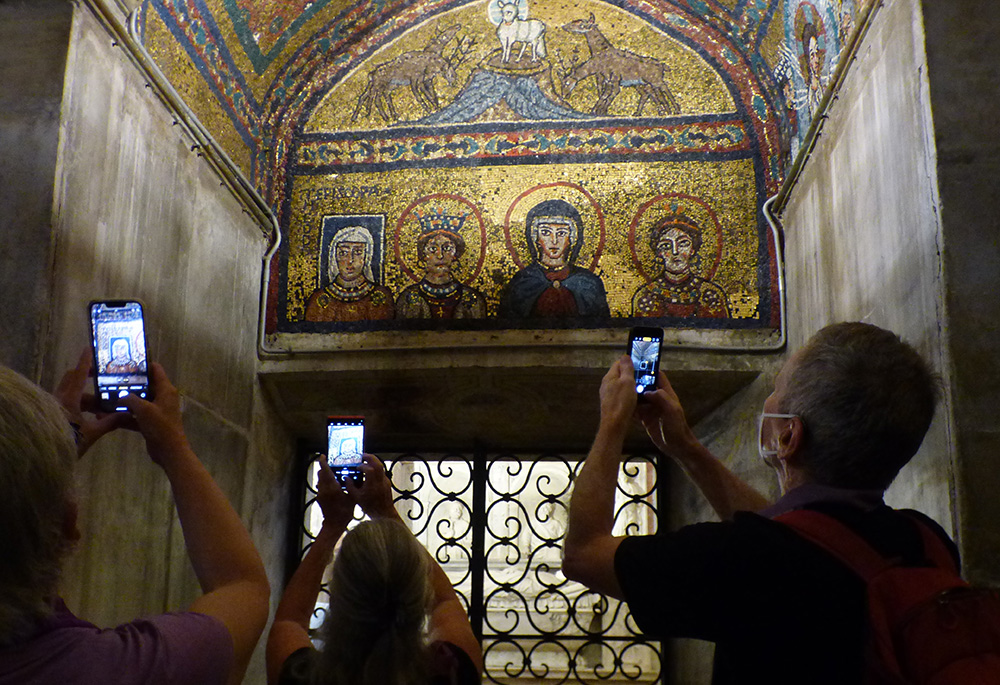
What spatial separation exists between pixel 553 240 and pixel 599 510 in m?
4.22

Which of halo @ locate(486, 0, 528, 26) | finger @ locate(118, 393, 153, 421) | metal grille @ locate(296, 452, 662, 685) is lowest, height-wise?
metal grille @ locate(296, 452, 662, 685)

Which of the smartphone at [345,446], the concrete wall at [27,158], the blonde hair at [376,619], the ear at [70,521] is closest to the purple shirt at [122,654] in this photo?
the ear at [70,521]

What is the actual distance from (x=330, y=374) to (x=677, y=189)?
2.69 m

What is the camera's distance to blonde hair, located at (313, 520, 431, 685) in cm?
154

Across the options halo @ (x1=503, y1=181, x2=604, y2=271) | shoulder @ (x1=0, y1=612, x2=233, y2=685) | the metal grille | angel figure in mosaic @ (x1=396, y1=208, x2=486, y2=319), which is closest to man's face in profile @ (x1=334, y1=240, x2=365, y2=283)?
angel figure in mosaic @ (x1=396, y1=208, x2=486, y2=319)

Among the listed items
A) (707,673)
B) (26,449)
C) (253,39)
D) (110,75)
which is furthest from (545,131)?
(26,449)

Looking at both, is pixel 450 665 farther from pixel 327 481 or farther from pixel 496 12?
pixel 496 12

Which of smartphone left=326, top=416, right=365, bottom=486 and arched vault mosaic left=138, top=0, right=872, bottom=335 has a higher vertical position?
arched vault mosaic left=138, top=0, right=872, bottom=335

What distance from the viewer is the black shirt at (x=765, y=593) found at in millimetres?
1471

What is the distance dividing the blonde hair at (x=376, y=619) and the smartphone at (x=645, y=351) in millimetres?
1286

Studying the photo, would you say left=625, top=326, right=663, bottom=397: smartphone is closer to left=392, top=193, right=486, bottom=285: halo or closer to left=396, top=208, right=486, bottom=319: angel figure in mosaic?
left=396, top=208, right=486, bottom=319: angel figure in mosaic

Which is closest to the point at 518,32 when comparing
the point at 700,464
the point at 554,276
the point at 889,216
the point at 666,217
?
the point at 666,217

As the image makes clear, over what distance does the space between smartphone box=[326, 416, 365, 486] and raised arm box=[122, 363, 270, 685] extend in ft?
5.01

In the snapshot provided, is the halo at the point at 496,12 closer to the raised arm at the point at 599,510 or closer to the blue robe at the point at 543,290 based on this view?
the blue robe at the point at 543,290
